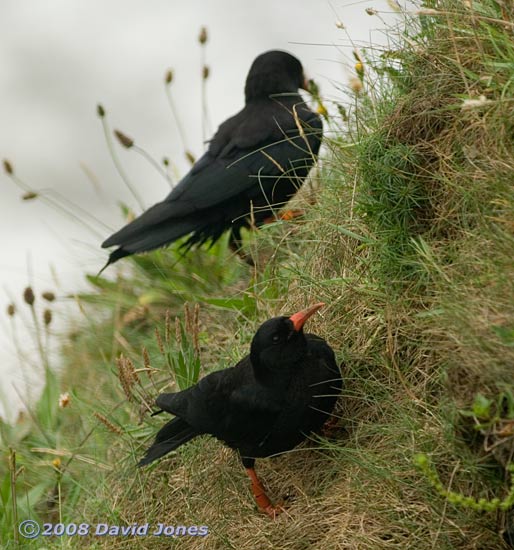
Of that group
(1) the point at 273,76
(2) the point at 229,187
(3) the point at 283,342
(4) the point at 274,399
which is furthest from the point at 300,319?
(1) the point at 273,76

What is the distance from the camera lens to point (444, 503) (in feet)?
9.66

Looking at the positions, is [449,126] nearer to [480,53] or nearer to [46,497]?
[480,53]

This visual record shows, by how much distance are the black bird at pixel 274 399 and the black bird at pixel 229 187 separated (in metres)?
1.78

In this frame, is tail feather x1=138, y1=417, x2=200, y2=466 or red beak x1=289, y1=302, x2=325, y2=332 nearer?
red beak x1=289, y1=302, x2=325, y2=332

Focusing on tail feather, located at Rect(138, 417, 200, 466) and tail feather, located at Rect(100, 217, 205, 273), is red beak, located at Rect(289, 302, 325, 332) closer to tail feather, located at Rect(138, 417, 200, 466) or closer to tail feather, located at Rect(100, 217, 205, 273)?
tail feather, located at Rect(138, 417, 200, 466)

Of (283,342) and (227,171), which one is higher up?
(227,171)

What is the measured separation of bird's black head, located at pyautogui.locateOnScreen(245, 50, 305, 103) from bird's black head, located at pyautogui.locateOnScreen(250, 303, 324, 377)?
108 inches

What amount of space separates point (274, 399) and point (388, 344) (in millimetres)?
432

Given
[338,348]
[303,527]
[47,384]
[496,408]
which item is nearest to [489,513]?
[496,408]

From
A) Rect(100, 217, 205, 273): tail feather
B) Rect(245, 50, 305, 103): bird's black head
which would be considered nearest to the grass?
Rect(100, 217, 205, 273): tail feather

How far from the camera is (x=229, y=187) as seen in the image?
553cm

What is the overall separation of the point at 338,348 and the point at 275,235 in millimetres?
1050

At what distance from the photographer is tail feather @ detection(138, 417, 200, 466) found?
3.72 m

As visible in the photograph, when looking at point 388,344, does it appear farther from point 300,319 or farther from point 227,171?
point 227,171
